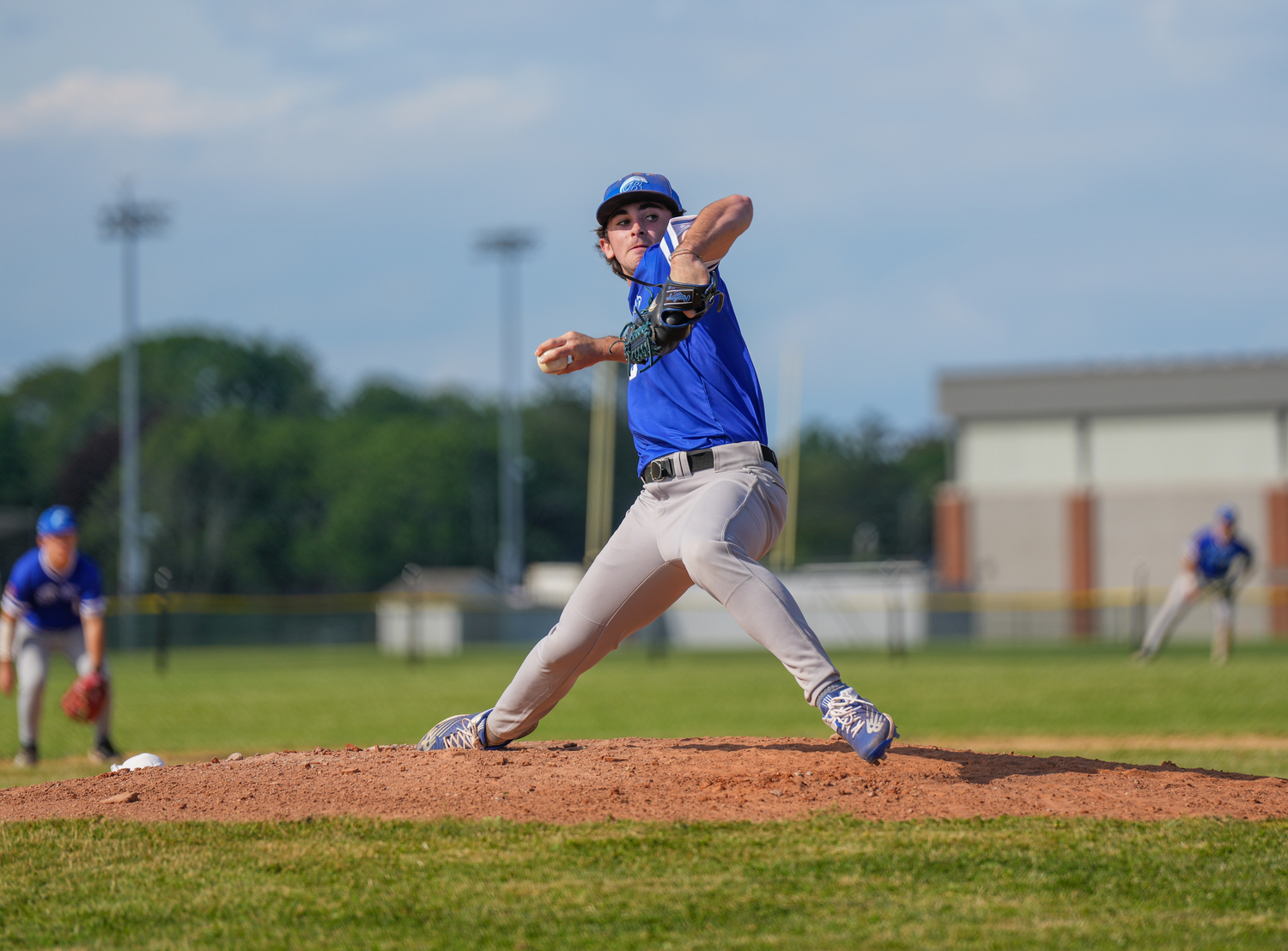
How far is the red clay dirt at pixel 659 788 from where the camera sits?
4270 mm

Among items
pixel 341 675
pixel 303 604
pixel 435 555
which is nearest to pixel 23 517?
pixel 303 604

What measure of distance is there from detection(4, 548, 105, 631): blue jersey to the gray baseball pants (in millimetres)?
83

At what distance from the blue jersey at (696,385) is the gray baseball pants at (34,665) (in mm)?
6741

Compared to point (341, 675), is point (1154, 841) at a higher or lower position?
higher

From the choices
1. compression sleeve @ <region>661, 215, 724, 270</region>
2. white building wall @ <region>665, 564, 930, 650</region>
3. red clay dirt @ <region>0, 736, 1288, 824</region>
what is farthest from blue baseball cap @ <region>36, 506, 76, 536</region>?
white building wall @ <region>665, 564, 930, 650</region>

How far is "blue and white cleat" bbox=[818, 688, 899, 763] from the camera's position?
165 inches

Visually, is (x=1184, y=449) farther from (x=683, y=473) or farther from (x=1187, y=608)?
(x=683, y=473)

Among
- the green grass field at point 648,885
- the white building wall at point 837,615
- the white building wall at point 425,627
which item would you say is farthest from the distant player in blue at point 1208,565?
the white building wall at point 425,627

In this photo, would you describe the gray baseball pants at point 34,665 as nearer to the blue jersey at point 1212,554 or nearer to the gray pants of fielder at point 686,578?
the gray pants of fielder at point 686,578

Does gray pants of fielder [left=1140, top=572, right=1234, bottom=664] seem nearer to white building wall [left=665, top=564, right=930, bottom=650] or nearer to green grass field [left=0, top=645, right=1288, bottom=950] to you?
white building wall [left=665, top=564, right=930, bottom=650]

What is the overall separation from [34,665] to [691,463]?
719 centimetres

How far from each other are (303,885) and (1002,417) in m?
41.8

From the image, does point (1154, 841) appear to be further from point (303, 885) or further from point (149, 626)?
point (149, 626)

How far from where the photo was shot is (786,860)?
377 cm
